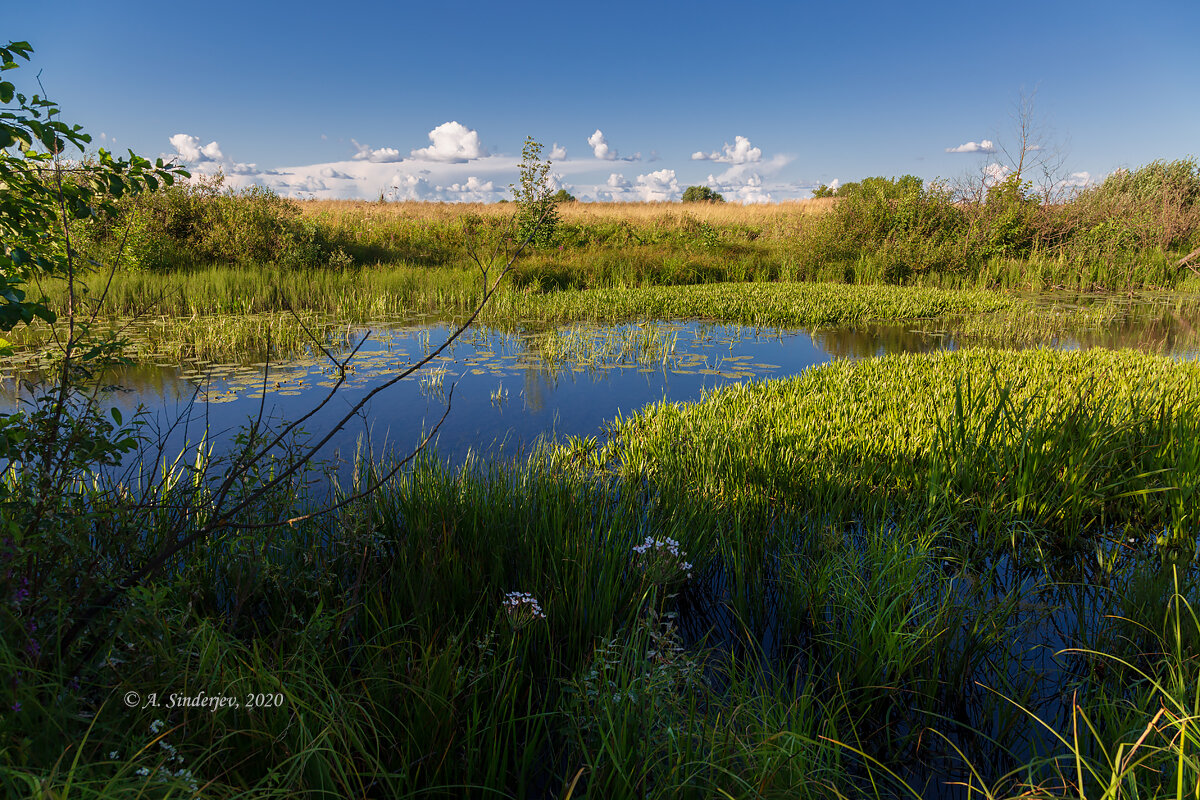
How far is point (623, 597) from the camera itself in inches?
110

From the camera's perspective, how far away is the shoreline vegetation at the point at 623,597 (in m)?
1.58

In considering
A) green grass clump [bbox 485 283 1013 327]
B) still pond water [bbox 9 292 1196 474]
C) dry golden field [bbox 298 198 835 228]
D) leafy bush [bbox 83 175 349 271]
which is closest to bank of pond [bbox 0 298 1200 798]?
still pond water [bbox 9 292 1196 474]

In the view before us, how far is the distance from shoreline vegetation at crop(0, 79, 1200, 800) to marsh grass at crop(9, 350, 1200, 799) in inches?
0.8

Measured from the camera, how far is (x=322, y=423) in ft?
19.2

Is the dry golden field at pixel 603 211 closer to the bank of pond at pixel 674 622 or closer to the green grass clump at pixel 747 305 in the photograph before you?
the green grass clump at pixel 747 305

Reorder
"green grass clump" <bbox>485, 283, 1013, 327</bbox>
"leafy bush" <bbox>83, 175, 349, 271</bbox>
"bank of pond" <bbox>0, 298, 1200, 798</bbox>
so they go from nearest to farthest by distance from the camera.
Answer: "bank of pond" <bbox>0, 298, 1200, 798</bbox>, "green grass clump" <bbox>485, 283, 1013, 327</bbox>, "leafy bush" <bbox>83, 175, 349, 271</bbox>

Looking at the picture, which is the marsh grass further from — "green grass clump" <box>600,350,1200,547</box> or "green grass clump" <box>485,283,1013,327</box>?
"green grass clump" <box>485,283,1013,327</box>

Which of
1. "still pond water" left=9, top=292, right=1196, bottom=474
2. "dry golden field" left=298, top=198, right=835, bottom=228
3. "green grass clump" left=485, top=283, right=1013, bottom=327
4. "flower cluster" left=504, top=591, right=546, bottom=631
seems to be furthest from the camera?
"dry golden field" left=298, top=198, right=835, bottom=228

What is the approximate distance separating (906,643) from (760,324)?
→ 408 inches

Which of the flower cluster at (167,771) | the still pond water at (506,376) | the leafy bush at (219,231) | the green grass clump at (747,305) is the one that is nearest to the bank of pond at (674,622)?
the flower cluster at (167,771)

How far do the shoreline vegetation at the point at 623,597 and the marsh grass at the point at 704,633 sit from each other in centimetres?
2

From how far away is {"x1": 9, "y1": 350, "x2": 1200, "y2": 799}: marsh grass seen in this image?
159cm

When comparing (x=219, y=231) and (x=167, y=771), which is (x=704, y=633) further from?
(x=219, y=231)

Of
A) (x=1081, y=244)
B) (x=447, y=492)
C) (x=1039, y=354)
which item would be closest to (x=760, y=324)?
(x=1039, y=354)
